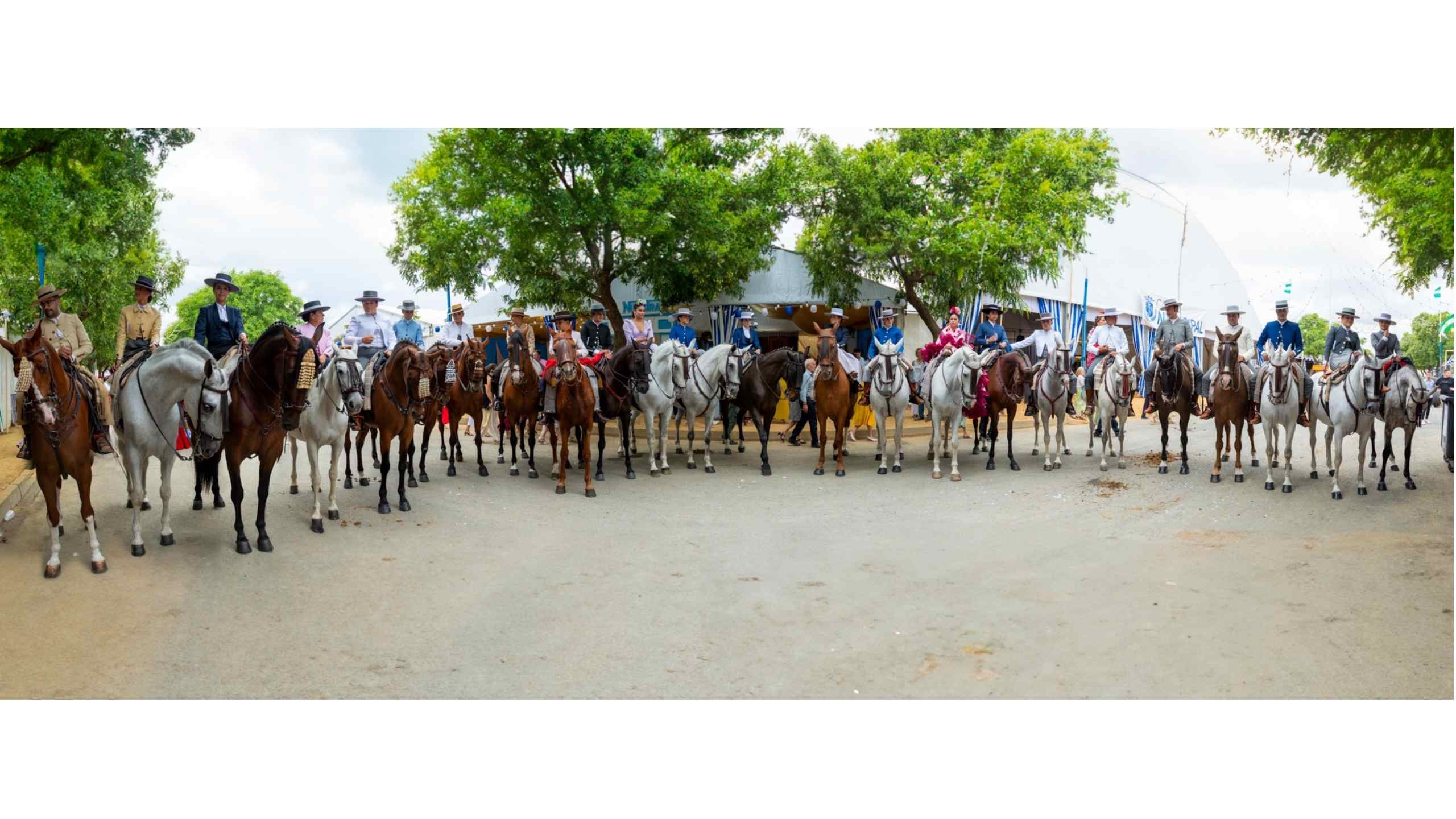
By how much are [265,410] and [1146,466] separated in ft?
32.5

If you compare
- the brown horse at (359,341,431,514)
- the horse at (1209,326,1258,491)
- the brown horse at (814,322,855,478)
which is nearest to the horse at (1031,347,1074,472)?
the horse at (1209,326,1258,491)

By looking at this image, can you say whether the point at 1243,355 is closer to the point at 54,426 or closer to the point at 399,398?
the point at 399,398

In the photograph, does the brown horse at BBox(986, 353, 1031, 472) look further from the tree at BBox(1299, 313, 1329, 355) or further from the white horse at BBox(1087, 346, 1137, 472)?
the tree at BBox(1299, 313, 1329, 355)

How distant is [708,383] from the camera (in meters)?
12.1

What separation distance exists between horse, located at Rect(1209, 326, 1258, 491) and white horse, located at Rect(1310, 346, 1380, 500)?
18.2 inches

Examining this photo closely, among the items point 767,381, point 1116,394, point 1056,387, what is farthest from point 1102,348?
point 767,381

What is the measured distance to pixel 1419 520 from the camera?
302 inches

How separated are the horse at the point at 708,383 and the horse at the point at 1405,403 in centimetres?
691

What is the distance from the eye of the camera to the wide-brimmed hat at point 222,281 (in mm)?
7812

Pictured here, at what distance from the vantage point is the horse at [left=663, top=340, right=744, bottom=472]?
1174cm

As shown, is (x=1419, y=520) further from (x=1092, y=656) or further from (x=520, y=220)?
(x=520, y=220)

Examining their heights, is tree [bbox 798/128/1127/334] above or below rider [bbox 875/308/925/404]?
above

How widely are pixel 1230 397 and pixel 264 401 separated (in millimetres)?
9798

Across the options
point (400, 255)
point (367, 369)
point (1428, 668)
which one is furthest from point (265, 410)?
point (1428, 668)
